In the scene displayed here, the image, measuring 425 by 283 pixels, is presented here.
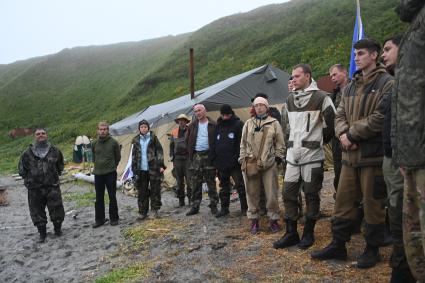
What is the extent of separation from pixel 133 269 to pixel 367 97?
131 inches

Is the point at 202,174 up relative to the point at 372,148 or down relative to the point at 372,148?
down

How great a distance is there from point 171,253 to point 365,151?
2.90 m

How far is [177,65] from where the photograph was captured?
3778cm

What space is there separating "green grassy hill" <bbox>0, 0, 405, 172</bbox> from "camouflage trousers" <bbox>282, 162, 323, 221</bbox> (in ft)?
52.3

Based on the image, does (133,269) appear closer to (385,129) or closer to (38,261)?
(38,261)

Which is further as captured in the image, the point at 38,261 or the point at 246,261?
the point at 38,261

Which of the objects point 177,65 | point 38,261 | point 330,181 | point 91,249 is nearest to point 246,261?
point 91,249

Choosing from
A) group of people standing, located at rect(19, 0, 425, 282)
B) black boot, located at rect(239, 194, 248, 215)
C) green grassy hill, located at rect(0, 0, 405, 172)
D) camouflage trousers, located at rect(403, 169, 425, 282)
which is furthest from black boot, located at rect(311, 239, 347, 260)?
green grassy hill, located at rect(0, 0, 405, 172)

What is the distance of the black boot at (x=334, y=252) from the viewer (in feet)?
13.5

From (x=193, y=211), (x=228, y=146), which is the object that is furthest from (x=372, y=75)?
(x=193, y=211)

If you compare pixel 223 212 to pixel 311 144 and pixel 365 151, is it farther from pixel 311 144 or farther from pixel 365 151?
pixel 365 151

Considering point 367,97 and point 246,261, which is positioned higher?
point 367,97

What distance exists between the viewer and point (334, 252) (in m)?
4.14

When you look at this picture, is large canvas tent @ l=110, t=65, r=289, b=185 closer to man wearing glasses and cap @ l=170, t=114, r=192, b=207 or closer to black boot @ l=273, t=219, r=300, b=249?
man wearing glasses and cap @ l=170, t=114, r=192, b=207
